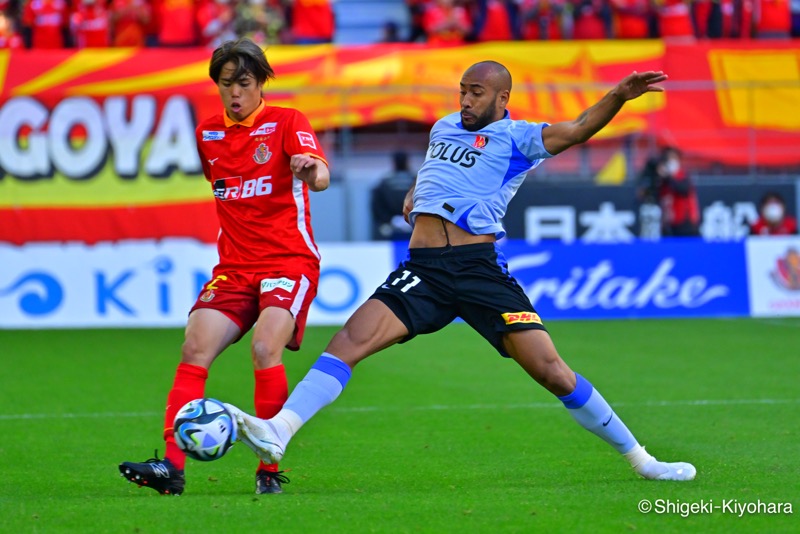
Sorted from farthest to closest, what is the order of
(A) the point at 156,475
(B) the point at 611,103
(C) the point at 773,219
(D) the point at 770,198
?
(D) the point at 770,198 → (C) the point at 773,219 → (B) the point at 611,103 → (A) the point at 156,475

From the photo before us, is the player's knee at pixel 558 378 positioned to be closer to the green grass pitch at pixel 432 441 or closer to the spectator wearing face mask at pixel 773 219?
the green grass pitch at pixel 432 441

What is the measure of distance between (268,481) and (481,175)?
1878 millimetres

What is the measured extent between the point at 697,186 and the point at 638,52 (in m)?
2.75

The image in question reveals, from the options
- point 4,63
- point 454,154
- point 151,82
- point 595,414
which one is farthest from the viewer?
point 151,82

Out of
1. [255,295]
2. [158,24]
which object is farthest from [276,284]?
[158,24]

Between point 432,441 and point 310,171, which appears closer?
point 310,171

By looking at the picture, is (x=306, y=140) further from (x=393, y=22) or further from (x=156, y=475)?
(x=393, y=22)

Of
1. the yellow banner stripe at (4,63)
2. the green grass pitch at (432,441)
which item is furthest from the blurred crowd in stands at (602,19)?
the green grass pitch at (432,441)

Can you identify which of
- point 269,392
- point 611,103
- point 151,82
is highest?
point 611,103

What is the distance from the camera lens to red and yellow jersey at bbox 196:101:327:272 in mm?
6523

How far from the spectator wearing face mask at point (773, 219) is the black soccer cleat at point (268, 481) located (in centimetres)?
1458

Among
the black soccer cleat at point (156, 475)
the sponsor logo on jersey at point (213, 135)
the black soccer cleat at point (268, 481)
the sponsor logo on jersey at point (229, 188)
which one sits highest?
the sponsor logo on jersey at point (213, 135)

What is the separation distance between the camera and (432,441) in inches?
325

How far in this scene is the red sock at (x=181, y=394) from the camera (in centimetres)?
612
